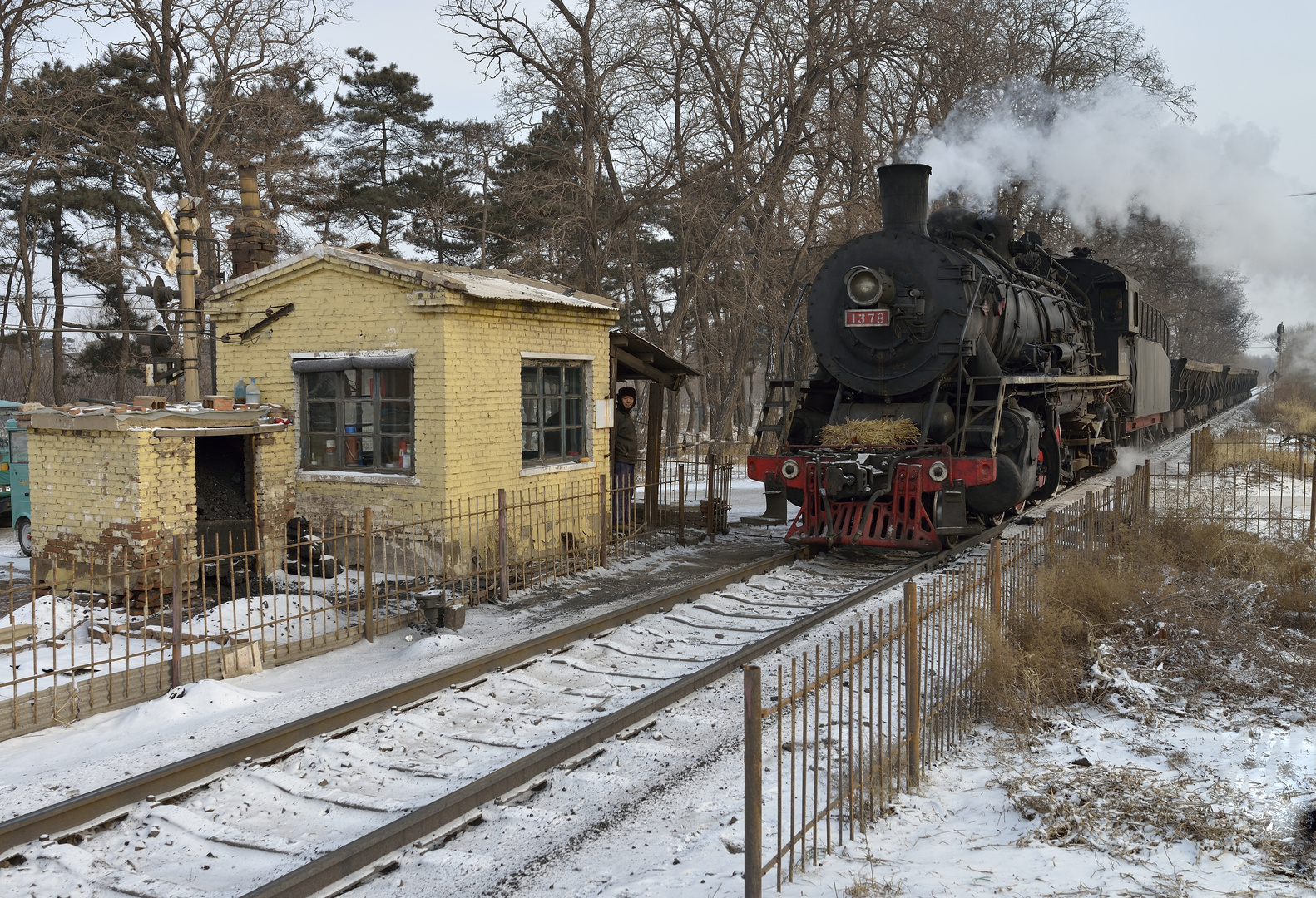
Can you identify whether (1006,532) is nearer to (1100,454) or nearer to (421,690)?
(1100,454)

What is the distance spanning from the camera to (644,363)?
14367 mm

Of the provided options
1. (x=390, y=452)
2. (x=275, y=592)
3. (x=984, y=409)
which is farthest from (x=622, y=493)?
(x=275, y=592)

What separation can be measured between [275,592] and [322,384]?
3.84m

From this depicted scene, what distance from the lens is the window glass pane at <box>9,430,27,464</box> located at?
13703 mm

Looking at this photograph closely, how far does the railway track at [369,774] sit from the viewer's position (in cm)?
425

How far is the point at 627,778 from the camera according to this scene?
5145 millimetres

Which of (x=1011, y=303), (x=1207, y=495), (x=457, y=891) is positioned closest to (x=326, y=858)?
(x=457, y=891)

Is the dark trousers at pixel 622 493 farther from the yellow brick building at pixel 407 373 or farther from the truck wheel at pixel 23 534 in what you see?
the truck wheel at pixel 23 534

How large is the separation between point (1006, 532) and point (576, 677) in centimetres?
776

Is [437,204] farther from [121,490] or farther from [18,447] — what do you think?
[121,490]

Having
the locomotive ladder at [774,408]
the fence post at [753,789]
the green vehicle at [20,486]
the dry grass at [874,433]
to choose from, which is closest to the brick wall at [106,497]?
the green vehicle at [20,486]

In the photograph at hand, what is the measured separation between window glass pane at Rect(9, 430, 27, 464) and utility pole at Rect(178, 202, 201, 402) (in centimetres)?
238

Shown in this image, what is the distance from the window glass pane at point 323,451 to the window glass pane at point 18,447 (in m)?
5.19

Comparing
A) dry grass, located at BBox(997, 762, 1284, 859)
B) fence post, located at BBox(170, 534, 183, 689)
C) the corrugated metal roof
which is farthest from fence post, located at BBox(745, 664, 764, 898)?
the corrugated metal roof
